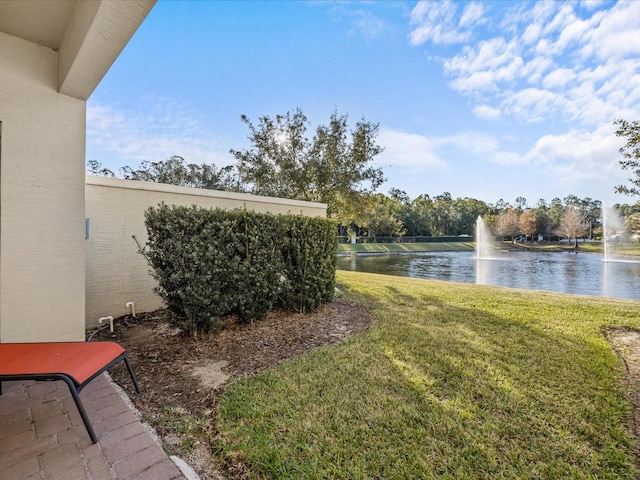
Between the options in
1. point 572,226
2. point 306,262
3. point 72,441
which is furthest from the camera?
point 572,226

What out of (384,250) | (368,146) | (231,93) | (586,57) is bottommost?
(384,250)

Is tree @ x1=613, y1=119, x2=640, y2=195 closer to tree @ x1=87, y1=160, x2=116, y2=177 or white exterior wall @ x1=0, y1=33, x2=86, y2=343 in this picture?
white exterior wall @ x1=0, y1=33, x2=86, y2=343

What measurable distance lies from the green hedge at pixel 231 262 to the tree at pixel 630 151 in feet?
14.2

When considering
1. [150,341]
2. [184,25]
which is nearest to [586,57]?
[184,25]

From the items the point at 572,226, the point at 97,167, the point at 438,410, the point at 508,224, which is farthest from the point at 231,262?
the point at 572,226

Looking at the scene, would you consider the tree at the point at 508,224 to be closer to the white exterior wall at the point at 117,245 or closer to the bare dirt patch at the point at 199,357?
the bare dirt patch at the point at 199,357

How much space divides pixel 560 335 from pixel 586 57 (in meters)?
6.55

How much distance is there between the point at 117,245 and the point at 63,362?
3082 mm

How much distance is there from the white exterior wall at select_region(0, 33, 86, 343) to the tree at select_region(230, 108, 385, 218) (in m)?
7.92

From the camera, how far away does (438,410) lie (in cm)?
227

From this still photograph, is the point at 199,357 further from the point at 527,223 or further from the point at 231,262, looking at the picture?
the point at 527,223

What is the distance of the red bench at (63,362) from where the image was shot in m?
1.75

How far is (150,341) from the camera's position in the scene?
12.3 feet

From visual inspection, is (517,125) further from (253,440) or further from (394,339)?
(253,440)
